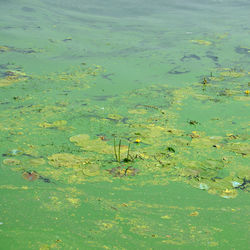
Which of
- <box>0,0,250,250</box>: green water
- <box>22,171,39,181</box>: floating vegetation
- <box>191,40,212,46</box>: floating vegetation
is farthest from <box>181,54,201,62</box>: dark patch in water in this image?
<box>22,171,39,181</box>: floating vegetation

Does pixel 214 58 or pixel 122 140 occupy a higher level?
pixel 214 58

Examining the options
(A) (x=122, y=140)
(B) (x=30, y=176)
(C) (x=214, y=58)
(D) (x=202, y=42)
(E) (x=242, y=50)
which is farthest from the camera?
(D) (x=202, y=42)

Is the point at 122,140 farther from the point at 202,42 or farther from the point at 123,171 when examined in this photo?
the point at 202,42

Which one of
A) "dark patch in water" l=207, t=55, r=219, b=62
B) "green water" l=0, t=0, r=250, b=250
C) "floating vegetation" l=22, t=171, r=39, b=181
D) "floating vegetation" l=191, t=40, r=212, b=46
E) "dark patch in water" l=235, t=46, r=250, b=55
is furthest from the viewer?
"floating vegetation" l=191, t=40, r=212, b=46

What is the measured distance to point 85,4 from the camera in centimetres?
533

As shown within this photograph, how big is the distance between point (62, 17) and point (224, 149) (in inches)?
139

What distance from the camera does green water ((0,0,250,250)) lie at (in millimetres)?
1315

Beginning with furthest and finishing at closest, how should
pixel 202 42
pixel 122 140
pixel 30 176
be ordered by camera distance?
pixel 202 42, pixel 122 140, pixel 30 176

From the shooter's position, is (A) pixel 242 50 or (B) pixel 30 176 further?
(A) pixel 242 50

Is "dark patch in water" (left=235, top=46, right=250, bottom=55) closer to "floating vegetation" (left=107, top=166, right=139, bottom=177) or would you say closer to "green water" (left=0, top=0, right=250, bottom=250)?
"green water" (left=0, top=0, right=250, bottom=250)

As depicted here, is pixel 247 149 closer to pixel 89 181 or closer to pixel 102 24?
pixel 89 181

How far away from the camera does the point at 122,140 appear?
1.97m

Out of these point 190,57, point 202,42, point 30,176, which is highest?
point 202,42

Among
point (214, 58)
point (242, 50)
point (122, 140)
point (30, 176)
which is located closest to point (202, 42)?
point (242, 50)
